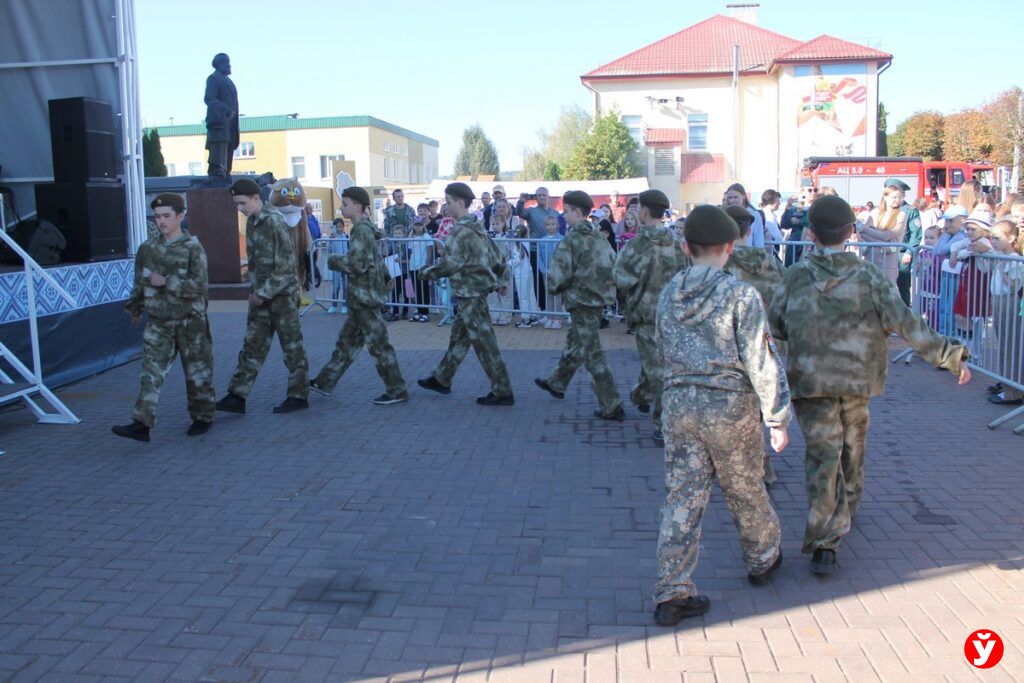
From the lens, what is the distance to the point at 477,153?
110 meters

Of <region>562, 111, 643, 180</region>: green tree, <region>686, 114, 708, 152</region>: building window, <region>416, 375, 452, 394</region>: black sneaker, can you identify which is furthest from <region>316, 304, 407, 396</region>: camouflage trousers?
<region>686, 114, 708, 152</region>: building window

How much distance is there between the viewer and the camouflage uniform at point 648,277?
6.55m

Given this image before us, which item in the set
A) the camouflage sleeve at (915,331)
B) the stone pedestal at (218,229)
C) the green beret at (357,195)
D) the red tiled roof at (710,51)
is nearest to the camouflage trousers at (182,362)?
the green beret at (357,195)

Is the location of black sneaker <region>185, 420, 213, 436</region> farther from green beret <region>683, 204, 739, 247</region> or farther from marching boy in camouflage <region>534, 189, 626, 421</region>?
green beret <region>683, 204, 739, 247</region>

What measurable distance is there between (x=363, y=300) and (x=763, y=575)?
474 cm

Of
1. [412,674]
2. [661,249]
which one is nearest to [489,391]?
[661,249]

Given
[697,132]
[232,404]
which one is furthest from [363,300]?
[697,132]

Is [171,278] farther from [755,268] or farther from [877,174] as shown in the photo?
[877,174]

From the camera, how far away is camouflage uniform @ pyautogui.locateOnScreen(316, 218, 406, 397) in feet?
26.1

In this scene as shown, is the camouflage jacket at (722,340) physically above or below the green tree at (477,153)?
below

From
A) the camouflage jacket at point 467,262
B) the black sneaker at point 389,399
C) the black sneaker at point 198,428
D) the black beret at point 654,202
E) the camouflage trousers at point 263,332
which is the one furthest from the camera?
the black sneaker at point 389,399

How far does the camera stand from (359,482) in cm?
598

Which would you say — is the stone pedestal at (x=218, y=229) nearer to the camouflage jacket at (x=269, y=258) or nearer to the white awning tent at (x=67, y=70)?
the white awning tent at (x=67, y=70)

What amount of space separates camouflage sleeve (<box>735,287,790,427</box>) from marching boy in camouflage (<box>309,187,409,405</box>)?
4.82 m
